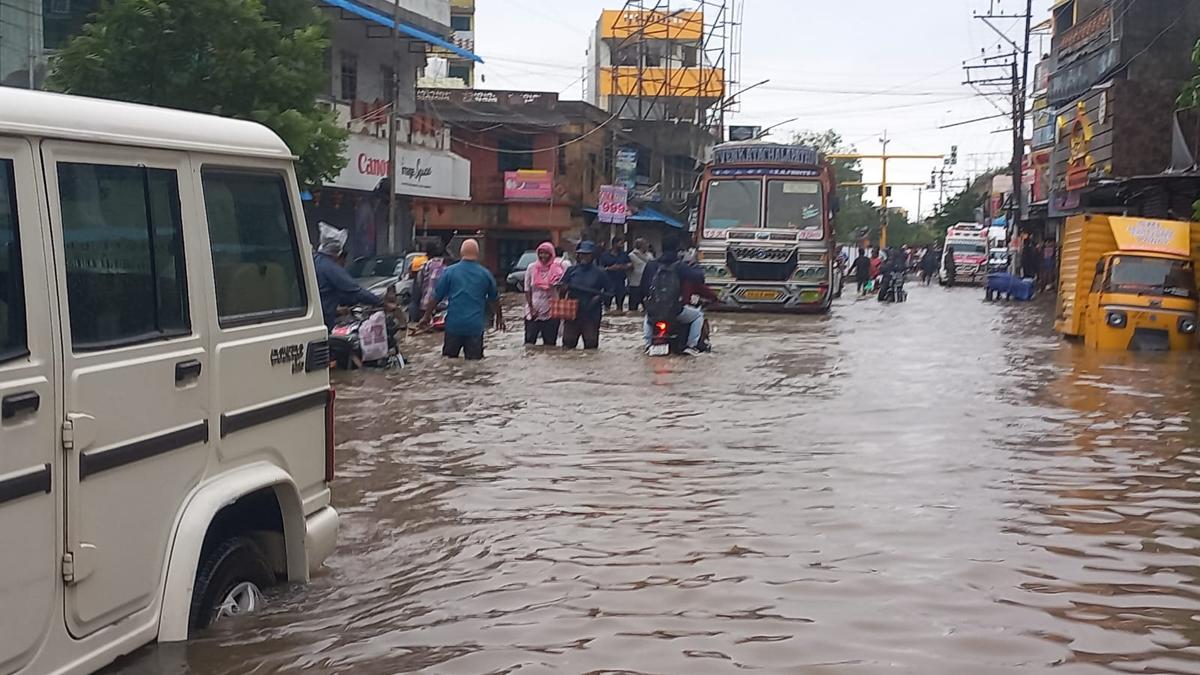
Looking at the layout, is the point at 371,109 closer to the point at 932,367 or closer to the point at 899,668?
the point at 932,367

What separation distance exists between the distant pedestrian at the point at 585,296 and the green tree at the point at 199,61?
3.93 metres

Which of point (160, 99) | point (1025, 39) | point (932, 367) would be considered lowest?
point (932, 367)

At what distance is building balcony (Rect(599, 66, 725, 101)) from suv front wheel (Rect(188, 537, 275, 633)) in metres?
57.7

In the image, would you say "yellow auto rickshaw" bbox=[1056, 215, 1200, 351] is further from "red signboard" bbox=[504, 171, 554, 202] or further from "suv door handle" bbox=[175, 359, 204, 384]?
"red signboard" bbox=[504, 171, 554, 202]

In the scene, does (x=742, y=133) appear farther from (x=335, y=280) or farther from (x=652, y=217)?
(x=335, y=280)

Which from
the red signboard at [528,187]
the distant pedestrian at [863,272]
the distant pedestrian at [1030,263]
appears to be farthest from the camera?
the red signboard at [528,187]

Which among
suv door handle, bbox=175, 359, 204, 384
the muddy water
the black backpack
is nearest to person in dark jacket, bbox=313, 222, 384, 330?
the muddy water

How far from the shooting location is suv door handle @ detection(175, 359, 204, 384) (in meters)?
4.65

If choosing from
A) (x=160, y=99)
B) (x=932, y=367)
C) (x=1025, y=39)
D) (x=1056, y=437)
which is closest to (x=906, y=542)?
(x=1056, y=437)

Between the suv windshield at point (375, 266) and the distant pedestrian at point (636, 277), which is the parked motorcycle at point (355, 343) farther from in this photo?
the distant pedestrian at point (636, 277)

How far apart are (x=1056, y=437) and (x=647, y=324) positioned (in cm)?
792

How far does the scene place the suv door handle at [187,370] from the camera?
4648 mm

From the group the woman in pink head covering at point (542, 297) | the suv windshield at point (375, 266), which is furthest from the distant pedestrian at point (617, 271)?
the woman in pink head covering at point (542, 297)

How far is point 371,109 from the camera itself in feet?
109
